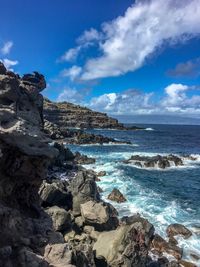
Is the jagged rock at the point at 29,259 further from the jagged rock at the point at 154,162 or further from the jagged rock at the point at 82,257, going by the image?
the jagged rock at the point at 154,162

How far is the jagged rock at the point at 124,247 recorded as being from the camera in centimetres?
2219

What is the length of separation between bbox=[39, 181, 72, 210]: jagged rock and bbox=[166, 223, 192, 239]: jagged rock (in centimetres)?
971

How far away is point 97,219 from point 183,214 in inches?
585

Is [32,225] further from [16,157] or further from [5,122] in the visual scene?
[5,122]

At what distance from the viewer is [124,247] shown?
2273 cm

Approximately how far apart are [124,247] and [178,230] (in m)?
11.6

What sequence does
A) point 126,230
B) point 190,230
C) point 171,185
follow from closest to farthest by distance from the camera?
point 126,230 → point 190,230 → point 171,185

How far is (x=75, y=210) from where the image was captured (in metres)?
31.9

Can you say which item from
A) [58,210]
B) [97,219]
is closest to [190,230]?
[97,219]

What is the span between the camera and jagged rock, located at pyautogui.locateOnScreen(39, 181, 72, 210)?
30.9 metres

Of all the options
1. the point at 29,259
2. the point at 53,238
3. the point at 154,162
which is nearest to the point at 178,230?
the point at 53,238

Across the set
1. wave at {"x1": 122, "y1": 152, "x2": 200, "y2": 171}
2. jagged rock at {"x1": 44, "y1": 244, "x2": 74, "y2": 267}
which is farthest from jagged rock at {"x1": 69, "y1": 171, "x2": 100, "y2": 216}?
wave at {"x1": 122, "y1": 152, "x2": 200, "y2": 171}

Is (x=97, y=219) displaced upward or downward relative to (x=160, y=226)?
upward

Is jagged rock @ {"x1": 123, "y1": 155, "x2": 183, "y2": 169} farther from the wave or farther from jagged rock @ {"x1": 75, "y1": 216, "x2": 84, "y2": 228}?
jagged rock @ {"x1": 75, "y1": 216, "x2": 84, "y2": 228}
